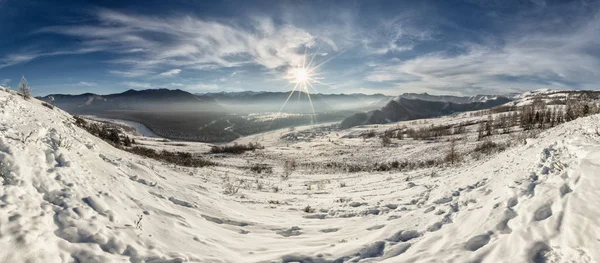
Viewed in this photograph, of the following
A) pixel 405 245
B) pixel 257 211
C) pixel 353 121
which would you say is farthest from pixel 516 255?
pixel 353 121

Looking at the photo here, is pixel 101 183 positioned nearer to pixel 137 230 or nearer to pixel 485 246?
pixel 137 230

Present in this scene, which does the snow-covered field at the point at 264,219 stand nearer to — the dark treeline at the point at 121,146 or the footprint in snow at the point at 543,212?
the footprint in snow at the point at 543,212

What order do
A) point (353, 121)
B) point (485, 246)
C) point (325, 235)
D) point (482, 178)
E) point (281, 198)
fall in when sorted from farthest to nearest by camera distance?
1. point (353, 121)
2. point (281, 198)
3. point (482, 178)
4. point (325, 235)
5. point (485, 246)

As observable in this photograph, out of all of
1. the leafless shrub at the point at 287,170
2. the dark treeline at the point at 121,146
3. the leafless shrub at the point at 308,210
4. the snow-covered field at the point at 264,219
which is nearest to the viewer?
the snow-covered field at the point at 264,219

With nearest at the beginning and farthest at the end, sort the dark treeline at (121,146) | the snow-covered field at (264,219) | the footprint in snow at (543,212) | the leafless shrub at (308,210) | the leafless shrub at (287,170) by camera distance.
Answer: the snow-covered field at (264,219) < the footprint in snow at (543,212) < the leafless shrub at (308,210) < the dark treeline at (121,146) < the leafless shrub at (287,170)

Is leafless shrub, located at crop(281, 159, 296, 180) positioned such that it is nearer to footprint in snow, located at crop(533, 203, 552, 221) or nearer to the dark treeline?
the dark treeline

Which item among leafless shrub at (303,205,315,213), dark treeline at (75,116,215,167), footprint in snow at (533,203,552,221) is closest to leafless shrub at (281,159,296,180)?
dark treeline at (75,116,215,167)

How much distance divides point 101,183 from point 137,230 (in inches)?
83.8

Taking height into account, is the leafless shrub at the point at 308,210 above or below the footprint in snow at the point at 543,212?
below

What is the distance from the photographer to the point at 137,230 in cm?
541

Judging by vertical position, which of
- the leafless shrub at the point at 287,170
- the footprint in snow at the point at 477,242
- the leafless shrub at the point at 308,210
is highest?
the footprint in snow at the point at 477,242

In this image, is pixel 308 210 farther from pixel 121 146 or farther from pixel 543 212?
pixel 121 146

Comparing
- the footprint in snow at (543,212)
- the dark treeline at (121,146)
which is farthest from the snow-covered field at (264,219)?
the dark treeline at (121,146)

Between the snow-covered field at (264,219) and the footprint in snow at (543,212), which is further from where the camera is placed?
the footprint in snow at (543,212)
